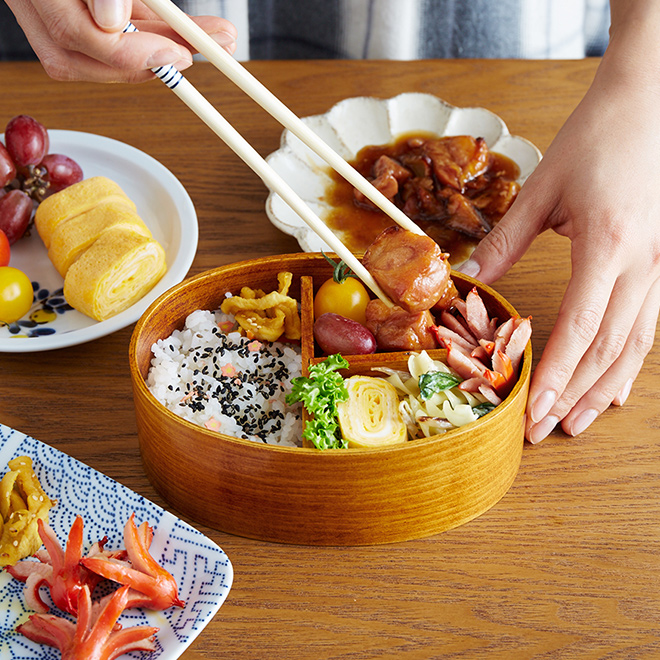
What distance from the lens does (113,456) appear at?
56.3 inches

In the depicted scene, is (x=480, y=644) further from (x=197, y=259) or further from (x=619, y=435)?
(x=197, y=259)

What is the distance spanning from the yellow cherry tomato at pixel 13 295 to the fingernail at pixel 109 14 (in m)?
0.75

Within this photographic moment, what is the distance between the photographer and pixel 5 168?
1905mm

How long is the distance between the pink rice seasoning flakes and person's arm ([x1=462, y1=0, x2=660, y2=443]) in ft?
1.53

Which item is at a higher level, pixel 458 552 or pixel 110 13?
pixel 110 13

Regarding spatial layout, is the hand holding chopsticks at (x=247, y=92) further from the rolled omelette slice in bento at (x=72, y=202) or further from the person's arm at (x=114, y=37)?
the rolled omelette slice in bento at (x=72, y=202)

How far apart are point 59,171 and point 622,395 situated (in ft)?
5.17

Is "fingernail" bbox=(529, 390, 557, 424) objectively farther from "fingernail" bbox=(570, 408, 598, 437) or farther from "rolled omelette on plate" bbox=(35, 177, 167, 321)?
"rolled omelette on plate" bbox=(35, 177, 167, 321)

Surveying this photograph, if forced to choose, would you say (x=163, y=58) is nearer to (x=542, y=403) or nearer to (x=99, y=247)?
(x=99, y=247)

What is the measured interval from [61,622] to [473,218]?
1336 mm

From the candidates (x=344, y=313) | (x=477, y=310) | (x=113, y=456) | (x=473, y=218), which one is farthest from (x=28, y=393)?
(x=473, y=218)

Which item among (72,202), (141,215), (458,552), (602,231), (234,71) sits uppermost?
(234,71)

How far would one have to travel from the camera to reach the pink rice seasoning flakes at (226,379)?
4.36 feet

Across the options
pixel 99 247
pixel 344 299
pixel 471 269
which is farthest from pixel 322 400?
pixel 99 247
